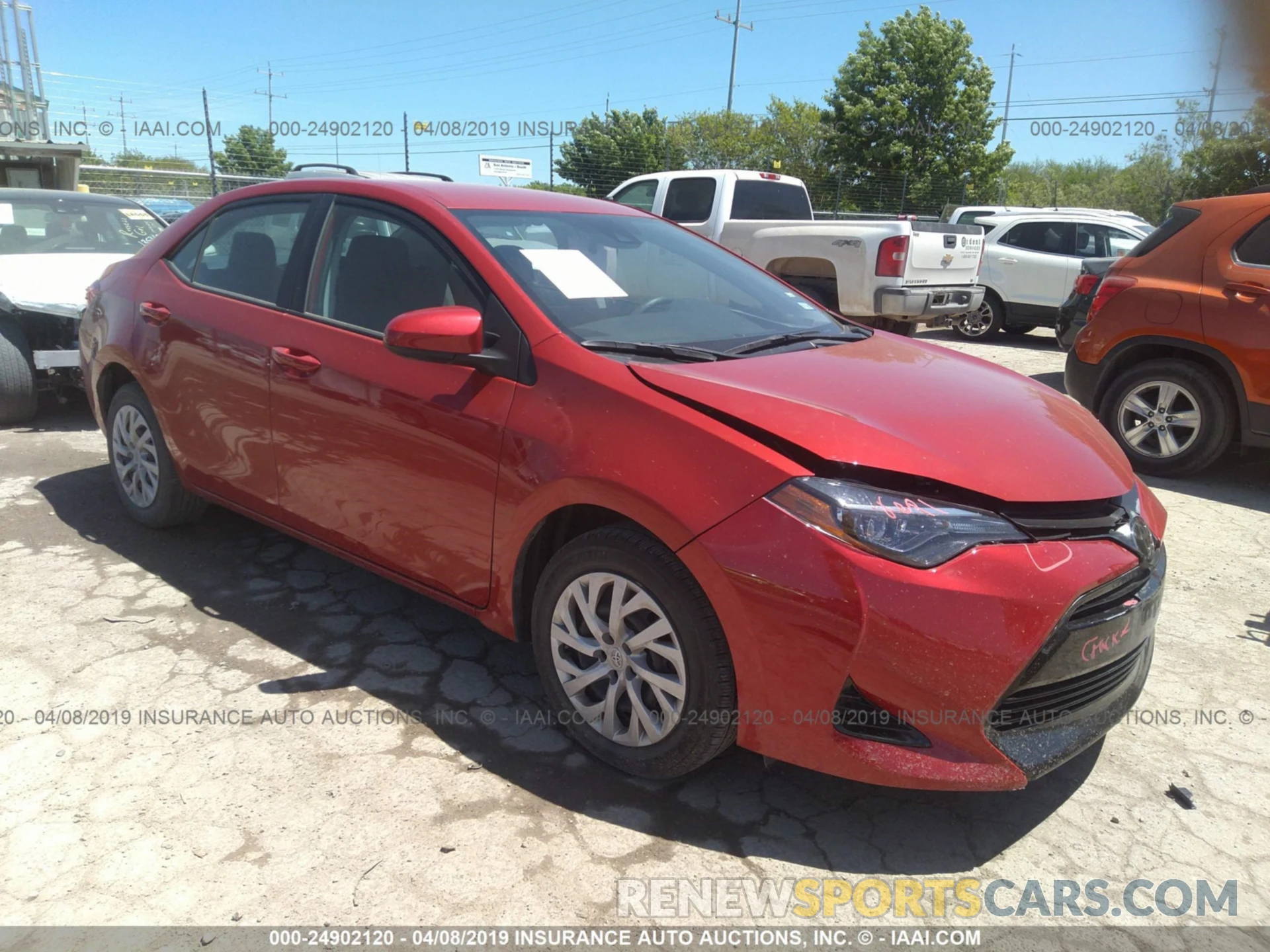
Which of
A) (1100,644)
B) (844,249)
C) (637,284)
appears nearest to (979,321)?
(844,249)

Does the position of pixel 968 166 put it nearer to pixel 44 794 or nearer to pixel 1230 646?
pixel 1230 646

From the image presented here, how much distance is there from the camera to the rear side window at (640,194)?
1150 centimetres

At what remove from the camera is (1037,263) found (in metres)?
11.9

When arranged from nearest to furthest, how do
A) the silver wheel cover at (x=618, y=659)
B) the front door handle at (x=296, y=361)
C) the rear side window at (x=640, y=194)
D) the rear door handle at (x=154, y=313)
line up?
the silver wheel cover at (x=618, y=659), the front door handle at (x=296, y=361), the rear door handle at (x=154, y=313), the rear side window at (x=640, y=194)

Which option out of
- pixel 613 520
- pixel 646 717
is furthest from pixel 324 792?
pixel 613 520

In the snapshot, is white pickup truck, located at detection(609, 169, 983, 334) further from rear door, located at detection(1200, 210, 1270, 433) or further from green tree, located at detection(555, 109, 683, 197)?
green tree, located at detection(555, 109, 683, 197)

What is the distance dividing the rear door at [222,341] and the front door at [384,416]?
154 mm

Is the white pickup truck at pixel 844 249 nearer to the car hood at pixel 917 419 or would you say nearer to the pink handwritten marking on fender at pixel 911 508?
the car hood at pixel 917 419

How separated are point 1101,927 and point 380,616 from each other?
8.81 ft

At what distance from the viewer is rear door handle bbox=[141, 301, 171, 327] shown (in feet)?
13.1

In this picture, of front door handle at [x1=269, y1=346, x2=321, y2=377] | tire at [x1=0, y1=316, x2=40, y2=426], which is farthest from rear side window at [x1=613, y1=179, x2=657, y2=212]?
front door handle at [x1=269, y1=346, x2=321, y2=377]

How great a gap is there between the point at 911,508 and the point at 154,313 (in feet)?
11.4

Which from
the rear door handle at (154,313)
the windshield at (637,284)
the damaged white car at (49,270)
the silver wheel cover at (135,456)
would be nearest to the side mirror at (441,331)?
the windshield at (637,284)

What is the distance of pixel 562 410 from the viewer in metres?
2.63
